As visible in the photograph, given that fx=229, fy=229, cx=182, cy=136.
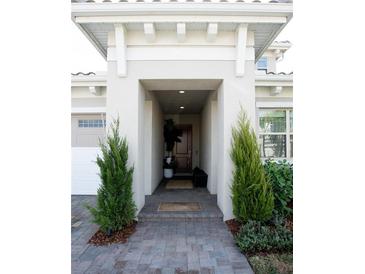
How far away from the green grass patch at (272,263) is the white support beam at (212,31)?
12.8ft

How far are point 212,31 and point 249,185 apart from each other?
2.97 metres

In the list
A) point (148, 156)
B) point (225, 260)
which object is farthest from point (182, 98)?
point (225, 260)

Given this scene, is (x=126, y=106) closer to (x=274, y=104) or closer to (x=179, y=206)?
(x=179, y=206)

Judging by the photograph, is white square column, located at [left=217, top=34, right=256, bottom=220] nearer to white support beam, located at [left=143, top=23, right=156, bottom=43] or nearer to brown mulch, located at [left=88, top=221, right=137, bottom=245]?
white support beam, located at [left=143, top=23, right=156, bottom=43]

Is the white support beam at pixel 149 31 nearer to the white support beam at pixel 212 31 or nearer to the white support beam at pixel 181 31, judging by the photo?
the white support beam at pixel 181 31

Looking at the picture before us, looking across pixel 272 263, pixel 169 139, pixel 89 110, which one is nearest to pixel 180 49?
pixel 89 110

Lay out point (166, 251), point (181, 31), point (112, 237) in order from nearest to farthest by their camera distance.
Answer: point (166, 251) < point (112, 237) < point (181, 31)

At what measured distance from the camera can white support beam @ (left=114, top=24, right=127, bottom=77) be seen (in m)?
4.43

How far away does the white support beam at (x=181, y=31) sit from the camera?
4297 mm

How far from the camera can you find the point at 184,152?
38.4 feet

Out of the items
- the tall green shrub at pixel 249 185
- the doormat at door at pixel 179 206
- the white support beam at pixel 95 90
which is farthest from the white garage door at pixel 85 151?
the tall green shrub at pixel 249 185
